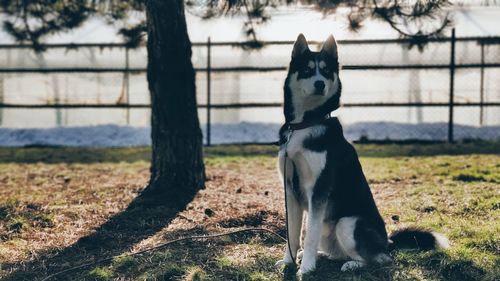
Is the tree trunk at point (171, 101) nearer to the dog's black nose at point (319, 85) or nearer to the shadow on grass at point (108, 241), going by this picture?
the shadow on grass at point (108, 241)

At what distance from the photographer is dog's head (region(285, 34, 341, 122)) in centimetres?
357

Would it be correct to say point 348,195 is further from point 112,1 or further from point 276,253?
point 112,1

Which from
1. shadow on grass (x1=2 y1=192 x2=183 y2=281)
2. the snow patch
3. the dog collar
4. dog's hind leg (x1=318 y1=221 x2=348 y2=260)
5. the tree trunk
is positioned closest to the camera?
the dog collar

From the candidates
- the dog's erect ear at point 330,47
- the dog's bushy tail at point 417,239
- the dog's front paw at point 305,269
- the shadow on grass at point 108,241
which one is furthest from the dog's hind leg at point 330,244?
the shadow on grass at point 108,241

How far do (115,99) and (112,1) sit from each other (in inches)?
197

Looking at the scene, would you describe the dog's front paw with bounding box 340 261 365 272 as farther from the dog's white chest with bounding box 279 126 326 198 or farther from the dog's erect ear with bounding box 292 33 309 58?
the dog's erect ear with bounding box 292 33 309 58

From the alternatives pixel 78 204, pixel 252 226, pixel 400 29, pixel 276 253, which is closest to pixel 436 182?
pixel 400 29

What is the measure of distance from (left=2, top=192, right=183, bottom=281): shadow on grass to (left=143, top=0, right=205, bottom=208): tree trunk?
465mm

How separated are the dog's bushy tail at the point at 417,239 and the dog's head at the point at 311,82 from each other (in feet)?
3.34

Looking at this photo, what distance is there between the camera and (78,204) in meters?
5.77

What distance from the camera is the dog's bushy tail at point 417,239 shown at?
3.90m

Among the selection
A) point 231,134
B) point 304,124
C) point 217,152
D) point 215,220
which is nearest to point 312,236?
point 304,124

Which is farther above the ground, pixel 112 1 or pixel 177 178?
pixel 112 1

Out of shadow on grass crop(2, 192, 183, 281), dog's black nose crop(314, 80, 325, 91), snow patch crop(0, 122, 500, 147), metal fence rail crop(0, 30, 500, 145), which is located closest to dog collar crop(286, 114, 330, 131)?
dog's black nose crop(314, 80, 325, 91)
